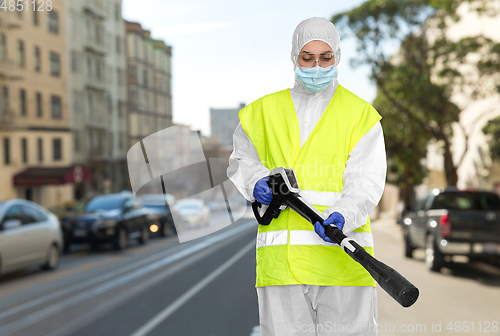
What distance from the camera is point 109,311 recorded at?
24.4ft

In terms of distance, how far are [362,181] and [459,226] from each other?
28.5ft

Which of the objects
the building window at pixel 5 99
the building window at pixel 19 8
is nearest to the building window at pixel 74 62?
the building window at pixel 19 8

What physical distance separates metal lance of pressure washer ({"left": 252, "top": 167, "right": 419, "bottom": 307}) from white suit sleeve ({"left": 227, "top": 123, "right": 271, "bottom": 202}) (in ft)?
0.28

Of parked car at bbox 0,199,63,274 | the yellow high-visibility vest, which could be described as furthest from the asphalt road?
the yellow high-visibility vest

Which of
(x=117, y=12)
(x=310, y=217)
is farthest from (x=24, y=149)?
(x=310, y=217)

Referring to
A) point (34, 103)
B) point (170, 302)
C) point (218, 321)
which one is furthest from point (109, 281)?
point (34, 103)

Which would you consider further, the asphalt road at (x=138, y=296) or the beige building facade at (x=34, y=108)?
the beige building facade at (x=34, y=108)

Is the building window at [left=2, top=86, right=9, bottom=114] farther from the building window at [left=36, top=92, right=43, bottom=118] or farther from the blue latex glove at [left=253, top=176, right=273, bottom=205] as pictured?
the blue latex glove at [left=253, top=176, right=273, bottom=205]

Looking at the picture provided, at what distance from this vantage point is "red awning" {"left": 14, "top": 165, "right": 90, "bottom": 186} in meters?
31.8

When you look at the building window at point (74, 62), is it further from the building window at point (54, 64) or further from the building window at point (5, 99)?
the building window at point (5, 99)

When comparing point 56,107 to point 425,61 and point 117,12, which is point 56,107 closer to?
point 117,12

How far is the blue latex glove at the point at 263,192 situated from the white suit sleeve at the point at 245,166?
0.03 metres

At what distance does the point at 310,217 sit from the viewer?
7.68ft

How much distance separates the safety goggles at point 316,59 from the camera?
8.28 ft
